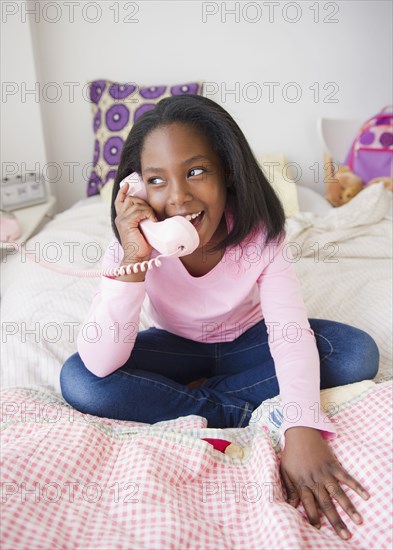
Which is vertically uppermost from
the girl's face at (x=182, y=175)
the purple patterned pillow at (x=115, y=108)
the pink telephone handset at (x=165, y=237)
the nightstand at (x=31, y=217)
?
the purple patterned pillow at (x=115, y=108)

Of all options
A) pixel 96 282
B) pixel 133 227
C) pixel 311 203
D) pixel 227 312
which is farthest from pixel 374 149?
pixel 133 227

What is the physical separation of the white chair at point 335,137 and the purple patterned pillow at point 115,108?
59cm

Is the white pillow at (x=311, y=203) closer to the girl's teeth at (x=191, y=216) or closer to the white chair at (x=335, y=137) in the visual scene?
the white chair at (x=335, y=137)

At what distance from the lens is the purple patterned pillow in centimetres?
223

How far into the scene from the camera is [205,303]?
1.05m

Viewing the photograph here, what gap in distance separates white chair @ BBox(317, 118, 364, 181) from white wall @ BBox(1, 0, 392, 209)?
0.15ft

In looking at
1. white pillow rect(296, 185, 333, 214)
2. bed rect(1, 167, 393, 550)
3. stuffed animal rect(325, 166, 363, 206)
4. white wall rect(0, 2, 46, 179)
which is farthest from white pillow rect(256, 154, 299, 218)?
white wall rect(0, 2, 46, 179)

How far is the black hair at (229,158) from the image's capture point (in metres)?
0.92

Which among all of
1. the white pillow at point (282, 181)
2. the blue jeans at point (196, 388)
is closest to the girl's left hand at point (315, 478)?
the blue jeans at point (196, 388)

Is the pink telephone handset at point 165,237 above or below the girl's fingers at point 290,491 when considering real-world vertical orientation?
above

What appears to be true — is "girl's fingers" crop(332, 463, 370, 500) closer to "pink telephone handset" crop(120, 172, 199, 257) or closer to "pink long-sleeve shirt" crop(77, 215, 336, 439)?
"pink long-sleeve shirt" crop(77, 215, 336, 439)

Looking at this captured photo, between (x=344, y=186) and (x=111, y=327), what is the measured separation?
1.62 m

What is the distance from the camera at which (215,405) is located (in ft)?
3.22

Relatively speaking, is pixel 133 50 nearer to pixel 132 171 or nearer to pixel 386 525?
pixel 132 171
